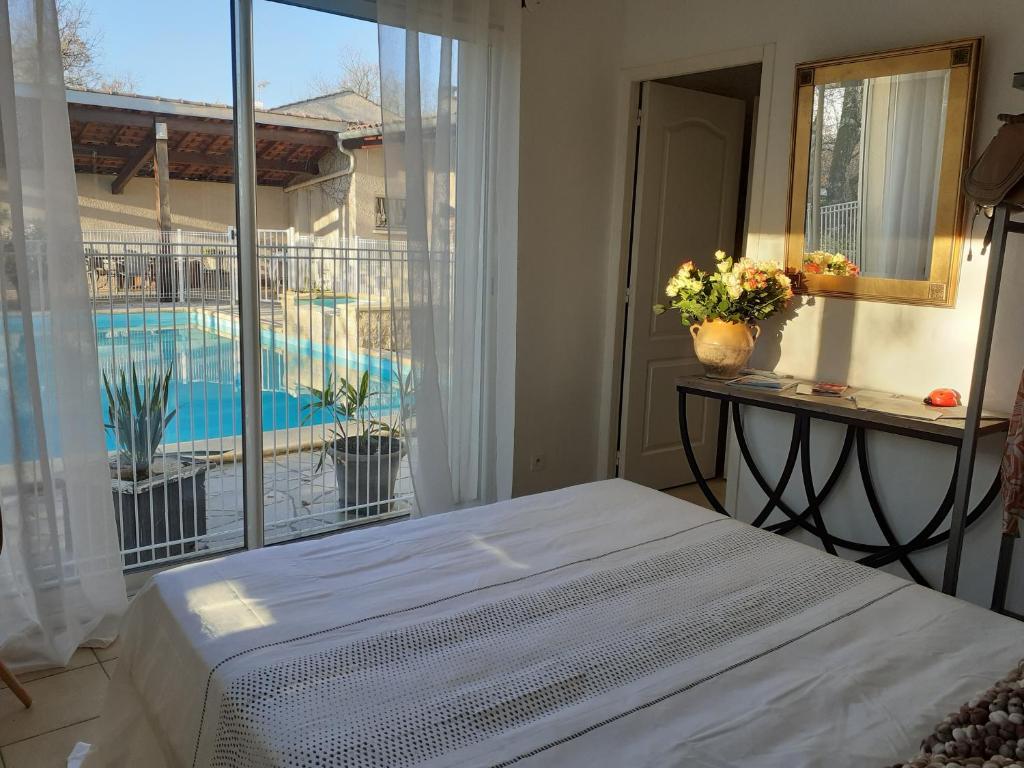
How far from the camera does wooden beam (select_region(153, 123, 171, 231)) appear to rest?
3.06 meters

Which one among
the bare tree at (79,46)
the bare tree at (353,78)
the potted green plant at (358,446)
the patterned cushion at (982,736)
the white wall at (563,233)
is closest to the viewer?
the patterned cushion at (982,736)

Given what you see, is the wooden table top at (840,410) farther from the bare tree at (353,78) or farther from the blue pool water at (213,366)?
the bare tree at (353,78)

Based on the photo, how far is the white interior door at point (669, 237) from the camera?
4207mm

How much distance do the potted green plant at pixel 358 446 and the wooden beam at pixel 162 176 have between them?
0.97 metres

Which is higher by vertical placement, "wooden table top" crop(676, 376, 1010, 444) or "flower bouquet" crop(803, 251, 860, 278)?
"flower bouquet" crop(803, 251, 860, 278)

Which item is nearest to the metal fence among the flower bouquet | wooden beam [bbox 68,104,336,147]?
wooden beam [bbox 68,104,336,147]

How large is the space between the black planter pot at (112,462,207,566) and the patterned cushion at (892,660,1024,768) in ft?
9.55

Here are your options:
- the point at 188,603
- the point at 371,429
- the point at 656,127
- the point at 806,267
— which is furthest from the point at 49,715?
the point at 656,127

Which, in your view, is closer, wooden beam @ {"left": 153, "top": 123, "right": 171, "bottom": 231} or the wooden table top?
the wooden table top

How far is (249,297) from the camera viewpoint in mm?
3172

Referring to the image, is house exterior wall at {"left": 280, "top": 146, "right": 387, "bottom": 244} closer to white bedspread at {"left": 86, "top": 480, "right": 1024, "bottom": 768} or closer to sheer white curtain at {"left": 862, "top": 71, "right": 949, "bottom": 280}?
white bedspread at {"left": 86, "top": 480, "right": 1024, "bottom": 768}

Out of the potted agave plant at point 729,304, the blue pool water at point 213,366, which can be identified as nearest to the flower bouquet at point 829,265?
the potted agave plant at point 729,304

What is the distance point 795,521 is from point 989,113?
1.75 meters

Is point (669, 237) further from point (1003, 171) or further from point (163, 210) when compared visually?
point (163, 210)
